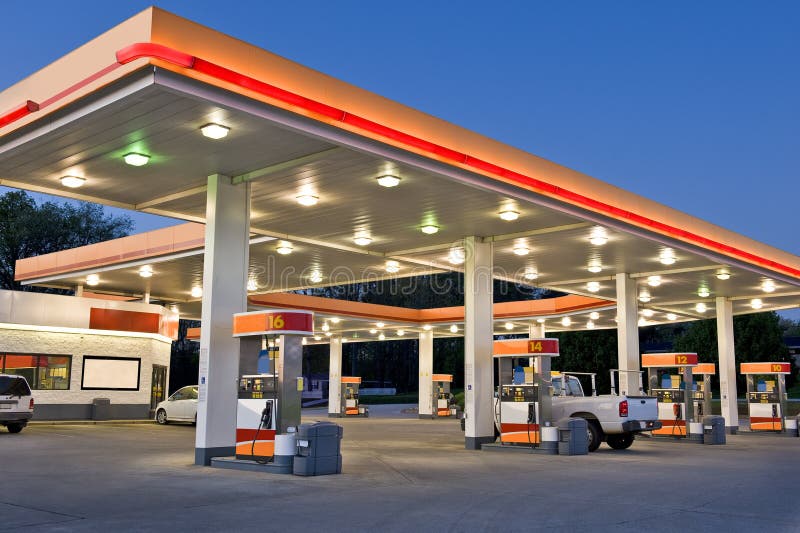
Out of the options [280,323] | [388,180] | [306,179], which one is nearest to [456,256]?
[388,180]

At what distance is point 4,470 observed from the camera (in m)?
12.7

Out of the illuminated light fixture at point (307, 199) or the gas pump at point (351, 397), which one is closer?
the illuminated light fixture at point (307, 199)

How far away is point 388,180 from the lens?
47.6 ft

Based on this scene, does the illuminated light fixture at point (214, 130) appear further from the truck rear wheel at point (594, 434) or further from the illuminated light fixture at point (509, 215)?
the truck rear wheel at point (594, 434)

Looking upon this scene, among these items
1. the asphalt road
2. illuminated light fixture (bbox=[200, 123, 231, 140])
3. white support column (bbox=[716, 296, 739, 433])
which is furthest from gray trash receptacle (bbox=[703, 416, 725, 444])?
illuminated light fixture (bbox=[200, 123, 231, 140])

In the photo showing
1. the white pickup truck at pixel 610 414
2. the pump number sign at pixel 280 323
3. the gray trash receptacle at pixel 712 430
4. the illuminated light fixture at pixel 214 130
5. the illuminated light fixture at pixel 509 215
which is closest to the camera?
the illuminated light fixture at pixel 214 130

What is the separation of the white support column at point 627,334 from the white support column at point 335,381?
2223 cm

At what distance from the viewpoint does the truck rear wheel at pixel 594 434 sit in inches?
744

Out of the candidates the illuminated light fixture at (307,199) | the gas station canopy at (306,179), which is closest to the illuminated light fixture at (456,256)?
the gas station canopy at (306,179)

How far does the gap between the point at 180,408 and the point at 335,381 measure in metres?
17.4

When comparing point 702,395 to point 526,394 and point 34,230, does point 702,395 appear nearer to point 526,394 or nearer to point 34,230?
point 526,394

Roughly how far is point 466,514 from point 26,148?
880 centimetres

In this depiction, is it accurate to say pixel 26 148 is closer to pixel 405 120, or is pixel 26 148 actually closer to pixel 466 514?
pixel 405 120

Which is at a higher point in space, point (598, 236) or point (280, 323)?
point (598, 236)
